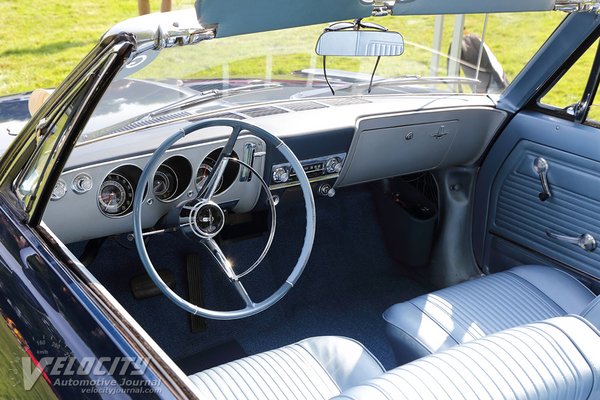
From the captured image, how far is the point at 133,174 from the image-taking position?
96.7 inches

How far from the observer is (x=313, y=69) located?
3.19 metres

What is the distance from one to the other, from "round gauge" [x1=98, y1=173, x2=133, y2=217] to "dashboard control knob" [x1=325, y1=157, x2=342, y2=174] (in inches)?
34.3

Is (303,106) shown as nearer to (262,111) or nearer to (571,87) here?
(262,111)

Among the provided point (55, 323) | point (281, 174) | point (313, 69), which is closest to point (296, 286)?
point (281, 174)

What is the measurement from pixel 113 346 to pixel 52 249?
424 mm

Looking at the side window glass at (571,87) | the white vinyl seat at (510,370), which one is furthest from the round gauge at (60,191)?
the side window glass at (571,87)

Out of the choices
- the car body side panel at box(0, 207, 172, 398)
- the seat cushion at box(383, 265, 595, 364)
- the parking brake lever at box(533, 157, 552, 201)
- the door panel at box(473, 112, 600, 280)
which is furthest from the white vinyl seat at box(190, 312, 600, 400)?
the parking brake lever at box(533, 157, 552, 201)

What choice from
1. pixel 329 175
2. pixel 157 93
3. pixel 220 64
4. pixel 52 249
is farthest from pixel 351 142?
pixel 52 249

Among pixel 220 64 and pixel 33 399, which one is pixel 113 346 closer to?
pixel 33 399

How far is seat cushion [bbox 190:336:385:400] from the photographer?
1.96 metres

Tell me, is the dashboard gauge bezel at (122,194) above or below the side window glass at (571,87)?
below

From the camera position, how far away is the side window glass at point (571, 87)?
2.88 meters

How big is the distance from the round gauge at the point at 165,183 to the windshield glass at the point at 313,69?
201mm

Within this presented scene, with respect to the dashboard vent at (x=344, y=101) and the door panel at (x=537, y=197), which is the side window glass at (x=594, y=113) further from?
the dashboard vent at (x=344, y=101)
